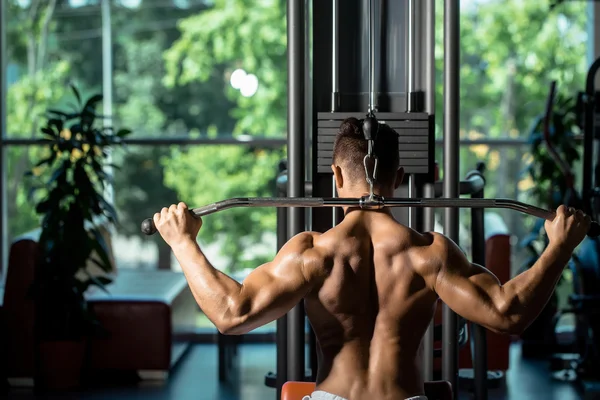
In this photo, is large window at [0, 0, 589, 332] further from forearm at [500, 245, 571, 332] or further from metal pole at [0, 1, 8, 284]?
forearm at [500, 245, 571, 332]

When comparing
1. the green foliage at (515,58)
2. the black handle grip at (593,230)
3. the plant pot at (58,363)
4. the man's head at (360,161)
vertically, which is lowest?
the plant pot at (58,363)

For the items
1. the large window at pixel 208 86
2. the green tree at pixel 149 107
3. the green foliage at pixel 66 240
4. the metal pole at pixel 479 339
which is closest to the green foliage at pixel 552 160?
the large window at pixel 208 86

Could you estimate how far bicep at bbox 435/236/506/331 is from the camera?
5.98 ft

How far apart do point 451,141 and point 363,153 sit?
2.67 ft

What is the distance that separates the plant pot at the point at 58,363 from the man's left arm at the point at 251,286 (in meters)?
2.45

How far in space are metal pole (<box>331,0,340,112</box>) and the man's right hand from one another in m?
0.95

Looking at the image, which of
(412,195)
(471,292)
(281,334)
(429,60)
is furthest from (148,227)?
(281,334)

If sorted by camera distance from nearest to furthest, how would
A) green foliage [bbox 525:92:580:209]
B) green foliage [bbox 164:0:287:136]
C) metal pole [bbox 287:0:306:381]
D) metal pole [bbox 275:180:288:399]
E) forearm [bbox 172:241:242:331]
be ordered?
forearm [bbox 172:241:242:331]
metal pole [bbox 287:0:306:381]
metal pole [bbox 275:180:288:399]
green foliage [bbox 525:92:580:209]
green foliage [bbox 164:0:287:136]

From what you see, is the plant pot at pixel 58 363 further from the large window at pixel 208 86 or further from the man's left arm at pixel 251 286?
the man's left arm at pixel 251 286

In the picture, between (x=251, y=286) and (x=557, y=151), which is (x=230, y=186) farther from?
(x=251, y=286)

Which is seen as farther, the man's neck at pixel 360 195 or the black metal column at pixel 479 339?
the black metal column at pixel 479 339

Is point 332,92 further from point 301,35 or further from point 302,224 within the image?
point 302,224

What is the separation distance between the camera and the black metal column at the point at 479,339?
10.3ft

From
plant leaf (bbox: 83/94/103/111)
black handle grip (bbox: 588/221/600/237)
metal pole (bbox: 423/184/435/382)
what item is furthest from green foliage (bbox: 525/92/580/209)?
black handle grip (bbox: 588/221/600/237)
